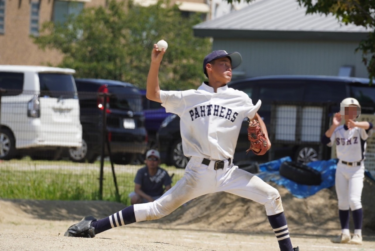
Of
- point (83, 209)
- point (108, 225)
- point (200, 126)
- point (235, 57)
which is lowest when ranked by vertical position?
point (83, 209)

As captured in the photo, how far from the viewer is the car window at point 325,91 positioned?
14.7 m

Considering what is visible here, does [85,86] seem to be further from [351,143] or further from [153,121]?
[351,143]

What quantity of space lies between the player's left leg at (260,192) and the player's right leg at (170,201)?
170 millimetres

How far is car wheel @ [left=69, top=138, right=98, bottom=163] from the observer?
13.8 meters

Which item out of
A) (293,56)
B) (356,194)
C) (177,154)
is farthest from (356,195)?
(293,56)

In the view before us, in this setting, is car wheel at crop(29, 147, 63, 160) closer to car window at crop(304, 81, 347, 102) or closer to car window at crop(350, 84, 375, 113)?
car window at crop(304, 81, 347, 102)

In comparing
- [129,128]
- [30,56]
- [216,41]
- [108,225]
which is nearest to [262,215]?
[108,225]

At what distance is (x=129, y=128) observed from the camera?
16.0m

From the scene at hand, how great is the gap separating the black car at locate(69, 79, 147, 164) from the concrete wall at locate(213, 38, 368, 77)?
9030 mm

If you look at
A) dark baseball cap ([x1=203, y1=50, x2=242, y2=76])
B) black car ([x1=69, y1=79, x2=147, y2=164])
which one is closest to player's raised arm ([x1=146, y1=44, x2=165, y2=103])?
dark baseball cap ([x1=203, y1=50, x2=242, y2=76])

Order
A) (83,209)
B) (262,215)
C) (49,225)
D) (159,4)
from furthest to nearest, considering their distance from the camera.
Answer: (159,4)
(83,209)
(262,215)
(49,225)

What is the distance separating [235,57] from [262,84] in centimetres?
870

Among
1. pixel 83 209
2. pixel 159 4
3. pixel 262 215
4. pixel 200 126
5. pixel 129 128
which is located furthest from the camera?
pixel 159 4

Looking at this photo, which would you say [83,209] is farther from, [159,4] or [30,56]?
[30,56]
